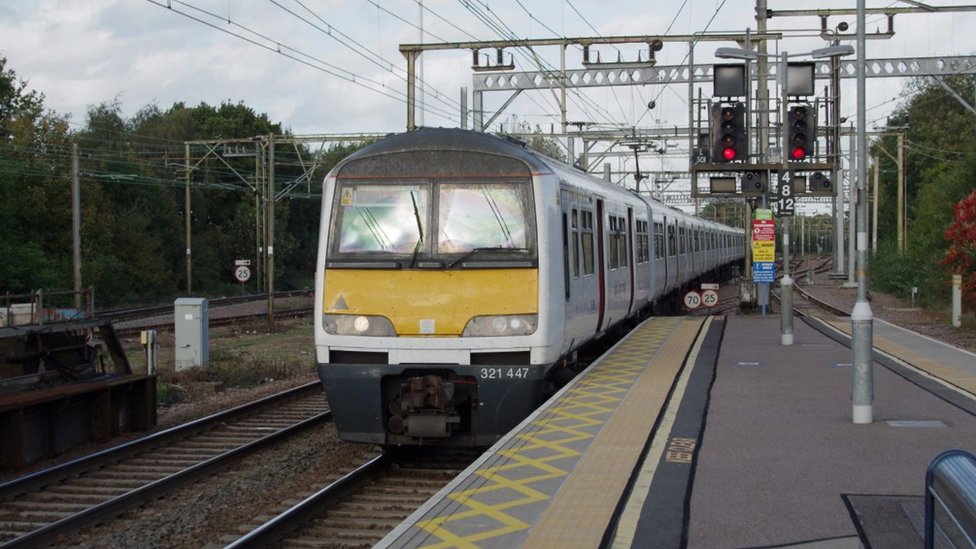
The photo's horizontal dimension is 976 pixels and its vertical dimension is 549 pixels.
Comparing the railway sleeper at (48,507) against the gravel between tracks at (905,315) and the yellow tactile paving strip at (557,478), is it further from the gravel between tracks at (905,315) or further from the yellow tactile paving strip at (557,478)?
the gravel between tracks at (905,315)

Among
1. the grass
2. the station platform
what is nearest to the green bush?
the grass

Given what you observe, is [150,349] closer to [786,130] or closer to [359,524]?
[359,524]

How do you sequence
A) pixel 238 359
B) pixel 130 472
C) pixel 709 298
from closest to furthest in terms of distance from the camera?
pixel 130 472
pixel 238 359
pixel 709 298

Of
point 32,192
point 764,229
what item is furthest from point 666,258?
point 32,192

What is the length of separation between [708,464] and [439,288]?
3198 millimetres

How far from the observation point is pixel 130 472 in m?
10.9

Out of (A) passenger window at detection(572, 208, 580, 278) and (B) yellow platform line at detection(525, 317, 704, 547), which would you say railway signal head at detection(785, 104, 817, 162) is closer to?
(A) passenger window at detection(572, 208, 580, 278)

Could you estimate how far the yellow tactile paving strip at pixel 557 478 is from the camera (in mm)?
6109

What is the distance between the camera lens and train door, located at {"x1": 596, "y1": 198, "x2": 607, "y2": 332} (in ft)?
45.8

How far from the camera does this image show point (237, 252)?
59719 millimetres

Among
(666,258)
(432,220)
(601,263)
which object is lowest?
(601,263)

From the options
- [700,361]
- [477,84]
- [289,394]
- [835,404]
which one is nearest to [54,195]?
[477,84]

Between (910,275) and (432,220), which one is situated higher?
(432,220)

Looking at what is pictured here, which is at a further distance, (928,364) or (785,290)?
(785,290)
